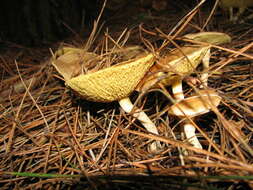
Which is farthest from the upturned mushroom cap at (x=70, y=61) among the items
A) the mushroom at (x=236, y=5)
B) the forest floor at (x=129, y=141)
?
the mushroom at (x=236, y=5)

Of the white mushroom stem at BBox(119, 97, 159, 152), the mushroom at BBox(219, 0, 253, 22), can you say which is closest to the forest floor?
the white mushroom stem at BBox(119, 97, 159, 152)

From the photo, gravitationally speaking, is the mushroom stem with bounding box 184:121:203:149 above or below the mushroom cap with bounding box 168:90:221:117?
below

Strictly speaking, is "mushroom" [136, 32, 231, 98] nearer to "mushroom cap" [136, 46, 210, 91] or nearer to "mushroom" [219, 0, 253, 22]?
"mushroom cap" [136, 46, 210, 91]

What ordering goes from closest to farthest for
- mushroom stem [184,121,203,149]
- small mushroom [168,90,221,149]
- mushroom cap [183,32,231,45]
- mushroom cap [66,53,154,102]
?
mushroom cap [66,53,154,102]
small mushroom [168,90,221,149]
mushroom stem [184,121,203,149]
mushroom cap [183,32,231,45]

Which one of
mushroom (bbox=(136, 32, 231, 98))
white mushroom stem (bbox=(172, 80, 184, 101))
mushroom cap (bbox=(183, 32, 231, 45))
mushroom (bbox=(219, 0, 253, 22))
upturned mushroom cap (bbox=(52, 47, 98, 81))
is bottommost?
white mushroom stem (bbox=(172, 80, 184, 101))

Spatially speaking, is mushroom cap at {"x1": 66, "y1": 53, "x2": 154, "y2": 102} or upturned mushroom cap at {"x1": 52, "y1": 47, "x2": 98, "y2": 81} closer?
mushroom cap at {"x1": 66, "y1": 53, "x2": 154, "y2": 102}

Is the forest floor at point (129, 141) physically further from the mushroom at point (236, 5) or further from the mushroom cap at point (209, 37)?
the mushroom at point (236, 5)

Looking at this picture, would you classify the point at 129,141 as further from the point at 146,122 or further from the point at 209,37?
the point at 209,37
